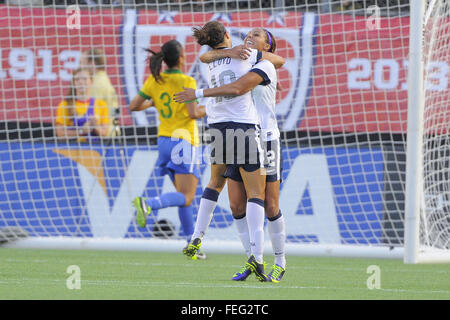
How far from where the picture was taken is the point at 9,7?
10805 mm

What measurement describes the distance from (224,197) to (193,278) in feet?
12.1

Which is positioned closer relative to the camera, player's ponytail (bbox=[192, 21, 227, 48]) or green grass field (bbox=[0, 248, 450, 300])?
green grass field (bbox=[0, 248, 450, 300])

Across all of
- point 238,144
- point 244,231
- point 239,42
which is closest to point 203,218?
point 244,231

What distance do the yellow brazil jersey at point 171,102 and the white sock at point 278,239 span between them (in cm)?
246

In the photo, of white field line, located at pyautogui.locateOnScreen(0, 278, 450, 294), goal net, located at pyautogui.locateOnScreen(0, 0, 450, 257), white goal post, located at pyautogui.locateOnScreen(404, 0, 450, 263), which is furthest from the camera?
goal net, located at pyautogui.locateOnScreen(0, 0, 450, 257)

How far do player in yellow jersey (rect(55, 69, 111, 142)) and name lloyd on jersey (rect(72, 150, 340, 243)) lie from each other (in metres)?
0.39

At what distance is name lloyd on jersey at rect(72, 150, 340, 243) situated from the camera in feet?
33.9

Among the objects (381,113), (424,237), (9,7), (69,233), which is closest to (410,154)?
(424,237)

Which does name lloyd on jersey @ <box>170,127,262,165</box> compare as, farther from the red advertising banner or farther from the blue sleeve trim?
the red advertising banner

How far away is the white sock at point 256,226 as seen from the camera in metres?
6.39

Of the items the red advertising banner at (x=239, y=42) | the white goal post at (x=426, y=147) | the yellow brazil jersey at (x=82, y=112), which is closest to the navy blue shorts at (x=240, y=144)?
the white goal post at (x=426, y=147)

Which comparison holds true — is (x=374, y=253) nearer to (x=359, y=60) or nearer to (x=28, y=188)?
(x=359, y=60)

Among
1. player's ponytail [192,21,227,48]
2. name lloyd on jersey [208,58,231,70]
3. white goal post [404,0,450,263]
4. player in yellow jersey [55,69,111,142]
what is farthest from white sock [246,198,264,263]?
player in yellow jersey [55,69,111,142]

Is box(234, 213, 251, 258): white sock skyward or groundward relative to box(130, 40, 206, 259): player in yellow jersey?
groundward
